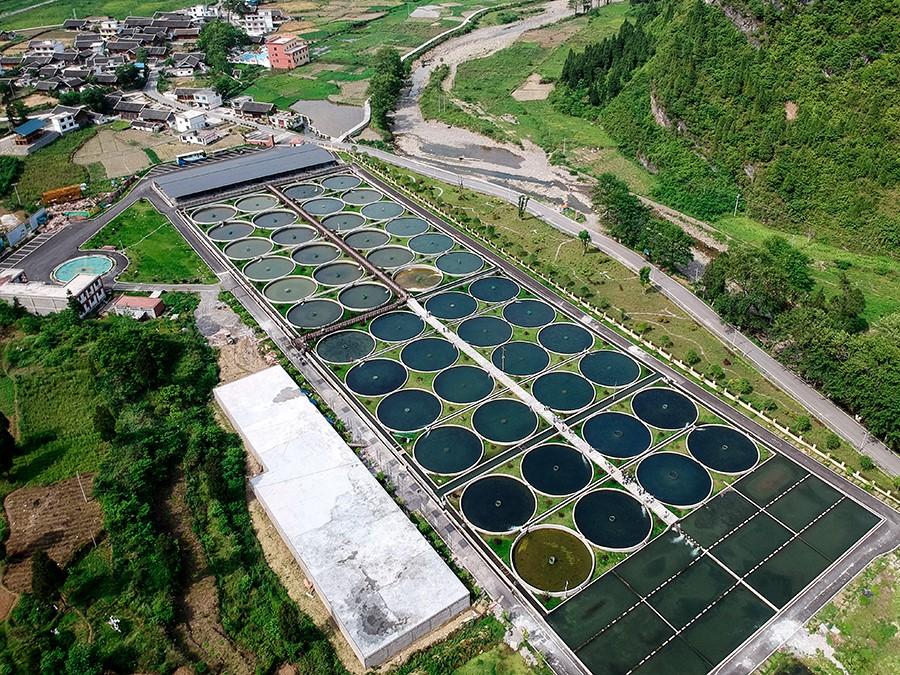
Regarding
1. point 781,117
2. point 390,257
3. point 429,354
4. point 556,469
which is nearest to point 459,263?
point 390,257

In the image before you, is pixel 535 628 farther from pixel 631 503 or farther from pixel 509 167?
pixel 509 167

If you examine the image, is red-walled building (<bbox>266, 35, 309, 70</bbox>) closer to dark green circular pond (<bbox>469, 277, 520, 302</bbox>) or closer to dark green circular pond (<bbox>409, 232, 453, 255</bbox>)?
dark green circular pond (<bbox>409, 232, 453, 255</bbox>)

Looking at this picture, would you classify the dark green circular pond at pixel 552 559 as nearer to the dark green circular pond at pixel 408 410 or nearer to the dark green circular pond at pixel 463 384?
the dark green circular pond at pixel 408 410

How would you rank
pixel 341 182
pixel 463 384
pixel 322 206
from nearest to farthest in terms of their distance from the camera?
1. pixel 463 384
2. pixel 322 206
3. pixel 341 182

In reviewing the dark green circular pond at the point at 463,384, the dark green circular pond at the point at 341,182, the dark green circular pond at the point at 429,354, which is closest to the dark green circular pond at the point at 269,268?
the dark green circular pond at the point at 341,182

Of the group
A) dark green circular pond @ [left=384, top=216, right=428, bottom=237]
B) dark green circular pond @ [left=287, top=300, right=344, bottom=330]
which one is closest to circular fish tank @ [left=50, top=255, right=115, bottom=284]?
dark green circular pond @ [left=287, top=300, right=344, bottom=330]

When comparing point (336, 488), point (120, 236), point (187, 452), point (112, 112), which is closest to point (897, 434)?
point (336, 488)

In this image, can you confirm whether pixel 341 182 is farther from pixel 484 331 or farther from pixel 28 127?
pixel 28 127
